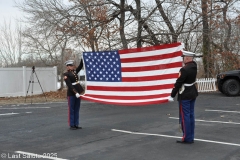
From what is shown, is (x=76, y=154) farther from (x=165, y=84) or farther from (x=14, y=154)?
(x=165, y=84)

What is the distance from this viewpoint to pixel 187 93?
6.93 m

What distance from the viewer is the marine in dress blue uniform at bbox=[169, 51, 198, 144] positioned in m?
6.88

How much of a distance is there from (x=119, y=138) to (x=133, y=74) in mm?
1590

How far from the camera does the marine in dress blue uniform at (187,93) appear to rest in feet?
22.6

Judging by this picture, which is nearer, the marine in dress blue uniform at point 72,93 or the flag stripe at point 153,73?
the flag stripe at point 153,73

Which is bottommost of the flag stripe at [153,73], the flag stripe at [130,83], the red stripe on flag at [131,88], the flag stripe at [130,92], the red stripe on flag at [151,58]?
the flag stripe at [130,92]

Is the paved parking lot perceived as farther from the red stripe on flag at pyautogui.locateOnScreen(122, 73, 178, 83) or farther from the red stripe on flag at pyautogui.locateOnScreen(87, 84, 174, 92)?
the red stripe on flag at pyautogui.locateOnScreen(122, 73, 178, 83)

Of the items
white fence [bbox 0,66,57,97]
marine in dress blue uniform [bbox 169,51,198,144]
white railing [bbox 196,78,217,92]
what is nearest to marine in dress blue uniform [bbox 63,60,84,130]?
marine in dress blue uniform [bbox 169,51,198,144]

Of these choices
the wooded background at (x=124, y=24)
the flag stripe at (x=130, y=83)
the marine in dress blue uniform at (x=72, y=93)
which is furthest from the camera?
the wooded background at (x=124, y=24)

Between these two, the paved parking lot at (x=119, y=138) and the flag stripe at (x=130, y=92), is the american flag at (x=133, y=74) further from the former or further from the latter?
the paved parking lot at (x=119, y=138)

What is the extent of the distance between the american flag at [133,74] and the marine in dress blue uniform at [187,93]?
0.49 m

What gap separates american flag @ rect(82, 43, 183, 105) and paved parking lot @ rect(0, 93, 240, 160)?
874 mm

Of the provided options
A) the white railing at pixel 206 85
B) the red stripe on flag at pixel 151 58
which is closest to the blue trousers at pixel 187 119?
the red stripe on flag at pixel 151 58

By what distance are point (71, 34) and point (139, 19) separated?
402cm
